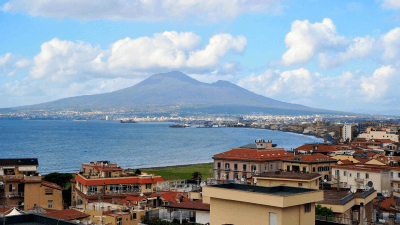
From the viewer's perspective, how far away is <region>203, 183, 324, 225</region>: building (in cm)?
984

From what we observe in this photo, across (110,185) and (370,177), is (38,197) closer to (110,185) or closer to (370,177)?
(110,185)

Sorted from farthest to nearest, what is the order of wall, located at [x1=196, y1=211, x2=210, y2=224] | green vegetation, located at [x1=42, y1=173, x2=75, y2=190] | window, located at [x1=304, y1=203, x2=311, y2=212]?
green vegetation, located at [x1=42, y1=173, x2=75, y2=190] < wall, located at [x1=196, y1=211, x2=210, y2=224] < window, located at [x1=304, y1=203, x2=311, y2=212]

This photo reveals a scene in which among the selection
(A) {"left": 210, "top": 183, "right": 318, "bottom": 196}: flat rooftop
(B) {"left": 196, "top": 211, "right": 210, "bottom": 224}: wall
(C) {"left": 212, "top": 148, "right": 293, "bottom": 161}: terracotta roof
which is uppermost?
(A) {"left": 210, "top": 183, "right": 318, "bottom": 196}: flat rooftop

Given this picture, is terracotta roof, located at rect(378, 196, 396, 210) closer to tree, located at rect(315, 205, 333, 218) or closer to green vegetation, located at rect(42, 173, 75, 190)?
tree, located at rect(315, 205, 333, 218)

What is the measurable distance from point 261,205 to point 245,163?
33.9m

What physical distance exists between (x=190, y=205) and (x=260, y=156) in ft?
92.3

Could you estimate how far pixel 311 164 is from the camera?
40.1 meters

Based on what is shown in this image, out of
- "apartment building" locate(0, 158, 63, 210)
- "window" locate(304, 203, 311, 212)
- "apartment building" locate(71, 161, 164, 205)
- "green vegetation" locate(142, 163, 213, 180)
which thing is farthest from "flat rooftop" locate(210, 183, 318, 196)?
"green vegetation" locate(142, 163, 213, 180)

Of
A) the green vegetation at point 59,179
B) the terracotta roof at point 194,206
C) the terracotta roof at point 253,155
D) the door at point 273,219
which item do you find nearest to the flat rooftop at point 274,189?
the door at point 273,219

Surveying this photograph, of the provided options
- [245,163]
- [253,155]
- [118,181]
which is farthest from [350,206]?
[253,155]

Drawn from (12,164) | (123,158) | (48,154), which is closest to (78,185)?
(12,164)

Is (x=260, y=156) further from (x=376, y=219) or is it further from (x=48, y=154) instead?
(x=48, y=154)

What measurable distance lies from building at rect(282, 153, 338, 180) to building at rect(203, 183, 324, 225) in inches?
1166

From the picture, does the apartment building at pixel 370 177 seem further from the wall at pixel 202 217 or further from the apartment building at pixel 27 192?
the apartment building at pixel 27 192
